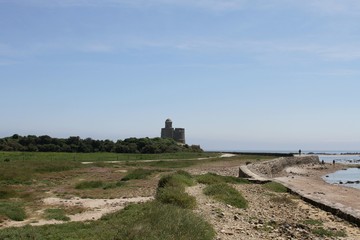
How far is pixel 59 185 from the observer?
3231cm

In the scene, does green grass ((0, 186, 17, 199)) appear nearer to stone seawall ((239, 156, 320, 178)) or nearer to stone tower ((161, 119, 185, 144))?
stone seawall ((239, 156, 320, 178))

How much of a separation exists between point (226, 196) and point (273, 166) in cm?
4233

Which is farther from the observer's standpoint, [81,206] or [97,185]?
[97,185]

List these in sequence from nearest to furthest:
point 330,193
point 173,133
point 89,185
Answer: point 89,185
point 330,193
point 173,133

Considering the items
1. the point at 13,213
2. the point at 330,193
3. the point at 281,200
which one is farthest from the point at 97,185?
the point at 330,193

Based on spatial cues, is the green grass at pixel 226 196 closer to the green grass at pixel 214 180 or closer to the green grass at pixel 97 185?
the green grass at pixel 214 180

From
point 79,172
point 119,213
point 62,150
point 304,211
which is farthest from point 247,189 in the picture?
point 62,150

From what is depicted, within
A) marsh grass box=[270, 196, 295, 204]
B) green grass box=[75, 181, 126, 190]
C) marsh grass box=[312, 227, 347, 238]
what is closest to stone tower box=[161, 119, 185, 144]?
green grass box=[75, 181, 126, 190]

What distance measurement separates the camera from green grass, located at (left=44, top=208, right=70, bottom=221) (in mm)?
17703

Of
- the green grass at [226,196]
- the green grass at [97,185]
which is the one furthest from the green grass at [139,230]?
the green grass at [97,185]

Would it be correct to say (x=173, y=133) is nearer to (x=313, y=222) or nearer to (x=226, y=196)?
(x=226, y=196)

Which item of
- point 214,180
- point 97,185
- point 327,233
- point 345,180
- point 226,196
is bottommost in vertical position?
point 345,180

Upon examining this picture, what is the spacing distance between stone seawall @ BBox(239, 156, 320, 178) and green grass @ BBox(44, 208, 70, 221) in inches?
886

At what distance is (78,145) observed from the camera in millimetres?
93875
